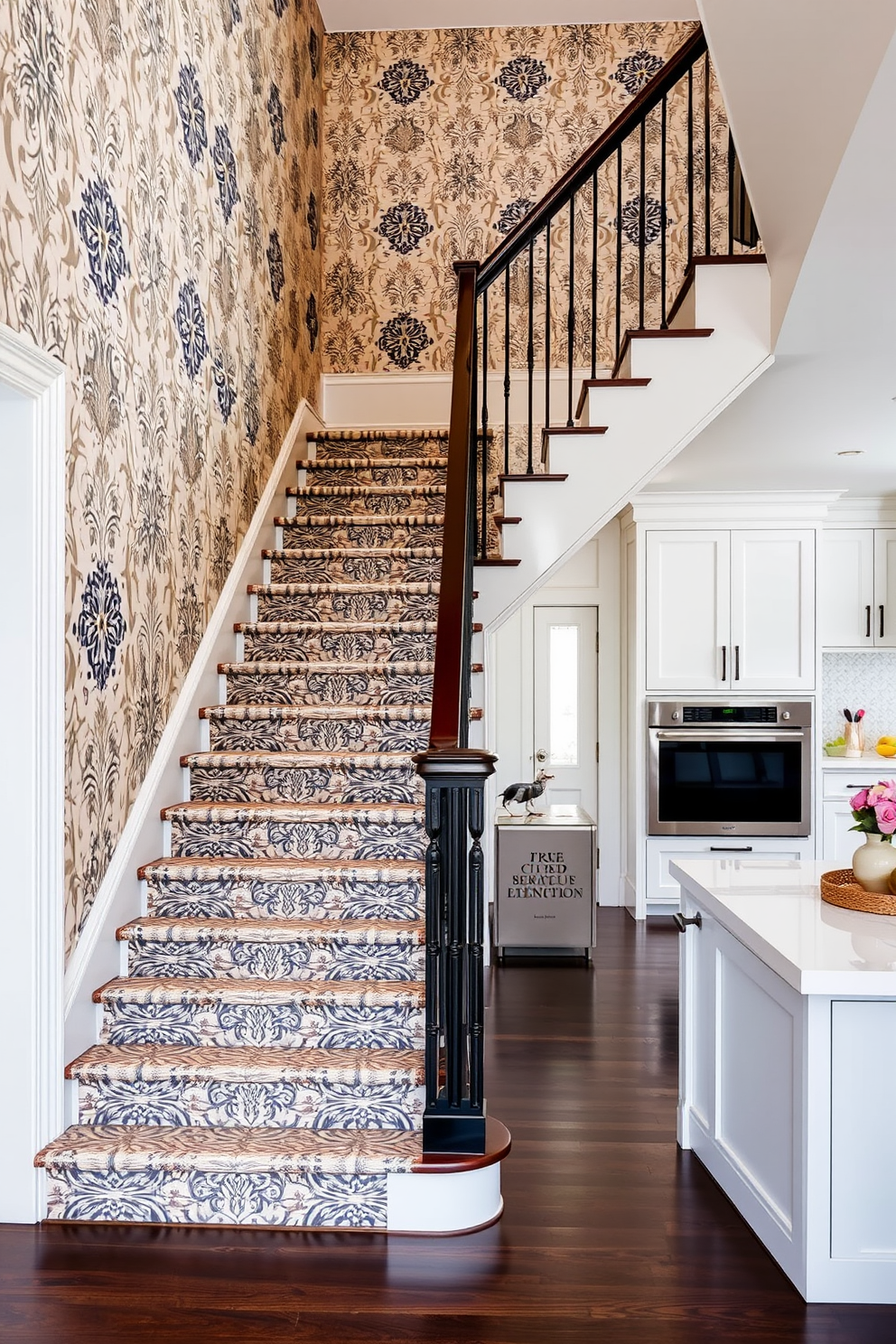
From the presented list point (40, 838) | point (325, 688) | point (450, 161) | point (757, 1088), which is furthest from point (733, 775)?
point (40, 838)

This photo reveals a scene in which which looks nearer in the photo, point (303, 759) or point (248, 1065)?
point (248, 1065)

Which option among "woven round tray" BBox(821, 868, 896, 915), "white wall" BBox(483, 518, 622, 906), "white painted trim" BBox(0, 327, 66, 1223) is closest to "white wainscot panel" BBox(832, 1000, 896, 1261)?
"woven round tray" BBox(821, 868, 896, 915)

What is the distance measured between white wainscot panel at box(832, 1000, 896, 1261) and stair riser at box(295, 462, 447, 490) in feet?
10.6

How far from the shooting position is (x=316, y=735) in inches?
134

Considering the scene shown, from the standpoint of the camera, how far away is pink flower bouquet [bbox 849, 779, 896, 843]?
221 centimetres

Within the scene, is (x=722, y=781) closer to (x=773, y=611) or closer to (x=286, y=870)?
(x=773, y=611)

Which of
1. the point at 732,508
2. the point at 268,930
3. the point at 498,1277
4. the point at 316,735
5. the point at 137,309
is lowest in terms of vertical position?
the point at 498,1277

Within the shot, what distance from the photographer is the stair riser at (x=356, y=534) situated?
13.9ft

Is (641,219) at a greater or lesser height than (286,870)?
greater

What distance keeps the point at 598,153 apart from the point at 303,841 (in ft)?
8.41

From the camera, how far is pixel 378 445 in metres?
5.02

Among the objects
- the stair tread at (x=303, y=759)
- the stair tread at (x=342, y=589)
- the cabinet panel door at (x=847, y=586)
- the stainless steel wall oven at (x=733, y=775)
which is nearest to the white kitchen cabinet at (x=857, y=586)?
the cabinet panel door at (x=847, y=586)

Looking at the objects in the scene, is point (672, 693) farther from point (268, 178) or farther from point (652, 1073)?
point (268, 178)

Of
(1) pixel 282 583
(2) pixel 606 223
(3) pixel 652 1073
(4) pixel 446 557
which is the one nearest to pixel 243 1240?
(3) pixel 652 1073
